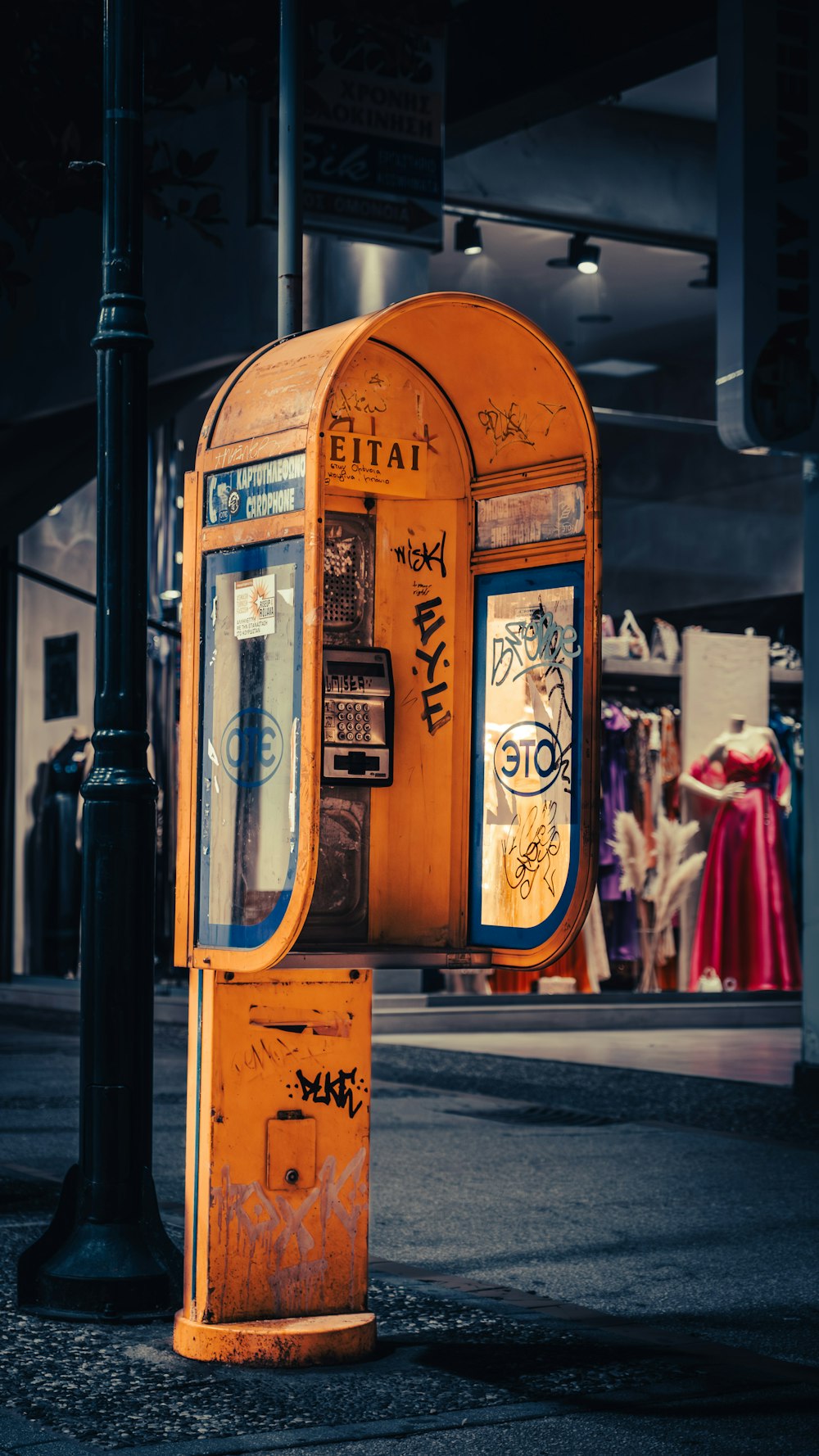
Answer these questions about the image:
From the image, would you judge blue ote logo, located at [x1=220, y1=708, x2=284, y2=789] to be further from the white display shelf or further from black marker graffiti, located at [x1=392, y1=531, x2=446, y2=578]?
the white display shelf

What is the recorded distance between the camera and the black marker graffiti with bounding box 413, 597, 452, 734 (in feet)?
19.7

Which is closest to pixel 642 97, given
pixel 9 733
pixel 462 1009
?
pixel 462 1009

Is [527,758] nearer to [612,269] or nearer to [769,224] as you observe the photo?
[769,224]

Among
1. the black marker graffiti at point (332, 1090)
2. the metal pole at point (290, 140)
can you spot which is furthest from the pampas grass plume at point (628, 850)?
the black marker graffiti at point (332, 1090)

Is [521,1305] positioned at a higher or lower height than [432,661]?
lower

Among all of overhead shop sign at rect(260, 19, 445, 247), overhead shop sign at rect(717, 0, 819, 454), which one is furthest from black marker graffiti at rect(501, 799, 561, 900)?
overhead shop sign at rect(260, 19, 445, 247)

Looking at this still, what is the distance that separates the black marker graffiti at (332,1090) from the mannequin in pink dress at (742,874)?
426 inches

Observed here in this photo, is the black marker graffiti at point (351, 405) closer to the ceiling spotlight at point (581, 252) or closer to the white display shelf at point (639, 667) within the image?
the ceiling spotlight at point (581, 252)

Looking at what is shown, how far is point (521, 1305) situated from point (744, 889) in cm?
1015

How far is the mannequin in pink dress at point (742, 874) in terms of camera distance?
1593 centimetres

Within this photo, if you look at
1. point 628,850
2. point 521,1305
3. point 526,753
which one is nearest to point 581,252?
point 628,850

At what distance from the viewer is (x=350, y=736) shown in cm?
582

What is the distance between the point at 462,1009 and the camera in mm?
14852

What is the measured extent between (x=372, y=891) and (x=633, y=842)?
9887 mm
